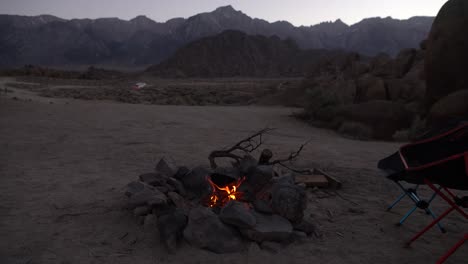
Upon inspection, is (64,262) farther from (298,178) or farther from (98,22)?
(98,22)

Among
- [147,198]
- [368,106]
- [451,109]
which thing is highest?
[451,109]

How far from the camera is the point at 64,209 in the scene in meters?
4.11

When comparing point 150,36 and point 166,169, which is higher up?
point 150,36

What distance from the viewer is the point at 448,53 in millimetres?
11305

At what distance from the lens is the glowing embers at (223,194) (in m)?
4.05

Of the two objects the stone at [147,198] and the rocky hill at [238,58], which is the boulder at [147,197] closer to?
the stone at [147,198]

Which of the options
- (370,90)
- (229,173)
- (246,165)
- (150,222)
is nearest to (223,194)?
(229,173)

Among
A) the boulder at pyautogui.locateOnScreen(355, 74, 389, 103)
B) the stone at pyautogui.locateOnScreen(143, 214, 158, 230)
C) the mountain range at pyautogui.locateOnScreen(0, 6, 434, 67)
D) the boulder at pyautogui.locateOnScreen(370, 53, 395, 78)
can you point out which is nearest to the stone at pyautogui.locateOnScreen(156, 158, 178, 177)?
the stone at pyautogui.locateOnScreen(143, 214, 158, 230)

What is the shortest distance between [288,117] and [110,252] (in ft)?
37.0

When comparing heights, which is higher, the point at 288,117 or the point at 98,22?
the point at 98,22

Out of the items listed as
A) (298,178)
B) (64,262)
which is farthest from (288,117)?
(64,262)

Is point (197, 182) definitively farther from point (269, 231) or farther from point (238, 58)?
point (238, 58)

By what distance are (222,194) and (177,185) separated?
65 cm

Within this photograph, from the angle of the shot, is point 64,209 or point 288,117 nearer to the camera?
point 64,209
